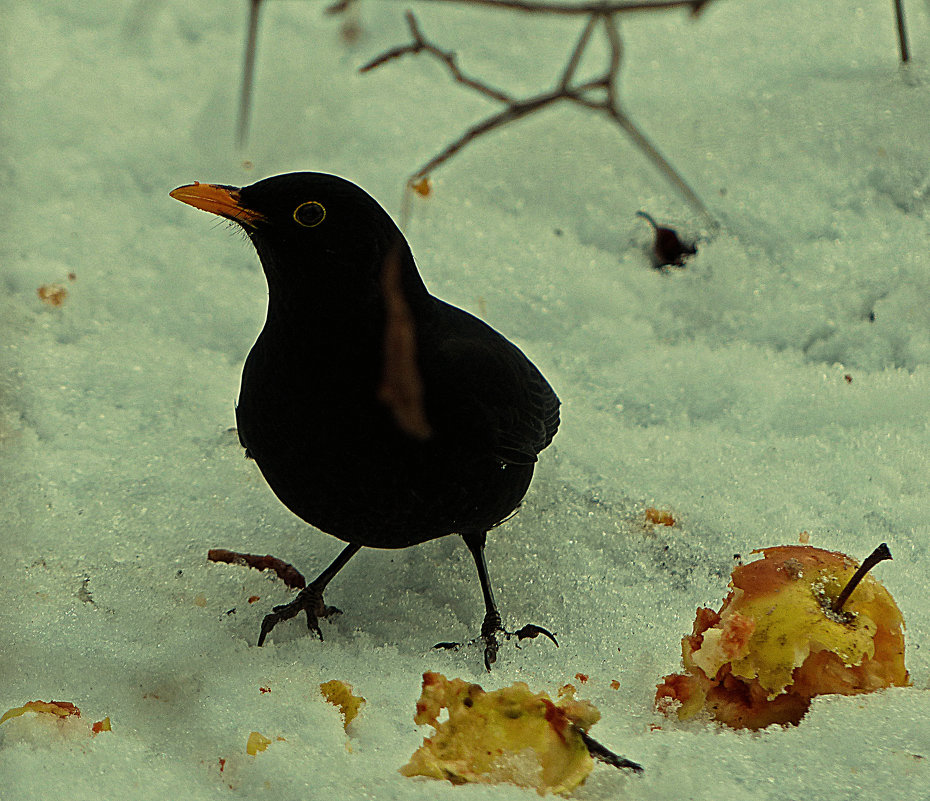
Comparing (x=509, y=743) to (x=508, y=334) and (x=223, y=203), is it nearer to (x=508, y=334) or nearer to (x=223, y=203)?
(x=223, y=203)

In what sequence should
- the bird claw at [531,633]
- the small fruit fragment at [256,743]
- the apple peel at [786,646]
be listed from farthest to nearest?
the bird claw at [531,633] → the apple peel at [786,646] → the small fruit fragment at [256,743]

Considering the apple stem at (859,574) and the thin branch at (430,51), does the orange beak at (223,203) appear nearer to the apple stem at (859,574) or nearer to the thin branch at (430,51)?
the thin branch at (430,51)

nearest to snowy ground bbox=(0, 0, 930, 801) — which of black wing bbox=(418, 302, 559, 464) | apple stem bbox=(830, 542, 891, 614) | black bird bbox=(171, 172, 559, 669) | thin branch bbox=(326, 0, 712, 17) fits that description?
apple stem bbox=(830, 542, 891, 614)

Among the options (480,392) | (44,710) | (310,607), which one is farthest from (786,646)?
(44,710)

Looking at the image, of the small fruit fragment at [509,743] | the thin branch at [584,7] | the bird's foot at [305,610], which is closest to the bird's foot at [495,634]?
the bird's foot at [305,610]

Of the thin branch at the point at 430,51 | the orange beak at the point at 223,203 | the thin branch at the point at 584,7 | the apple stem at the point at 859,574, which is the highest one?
the thin branch at the point at 584,7

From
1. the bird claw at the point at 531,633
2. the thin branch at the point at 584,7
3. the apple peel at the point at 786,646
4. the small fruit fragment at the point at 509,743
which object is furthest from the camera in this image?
the bird claw at the point at 531,633
